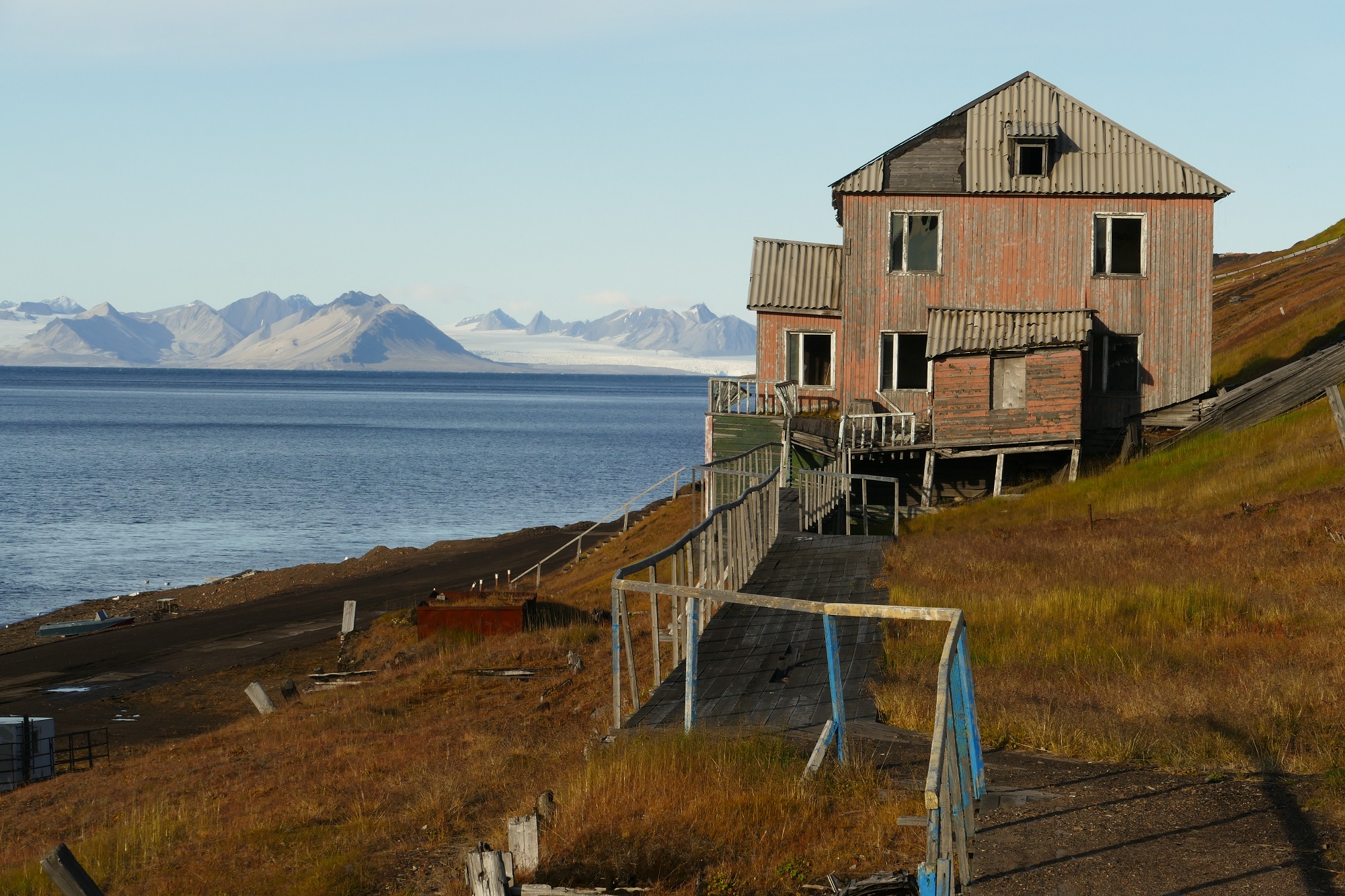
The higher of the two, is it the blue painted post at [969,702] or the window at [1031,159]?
the window at [1031,159]

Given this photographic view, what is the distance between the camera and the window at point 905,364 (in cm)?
3359

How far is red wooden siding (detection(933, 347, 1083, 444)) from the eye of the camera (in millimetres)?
31469

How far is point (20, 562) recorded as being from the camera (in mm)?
51500

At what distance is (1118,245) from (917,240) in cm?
536

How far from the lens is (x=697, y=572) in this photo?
1592 centimetres

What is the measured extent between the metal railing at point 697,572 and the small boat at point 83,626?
79.7 feet

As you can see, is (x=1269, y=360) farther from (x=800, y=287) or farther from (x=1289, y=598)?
(x=1289, y=598)

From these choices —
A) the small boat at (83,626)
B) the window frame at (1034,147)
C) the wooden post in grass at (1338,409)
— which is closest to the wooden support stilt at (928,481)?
the window frame at (1034,147)

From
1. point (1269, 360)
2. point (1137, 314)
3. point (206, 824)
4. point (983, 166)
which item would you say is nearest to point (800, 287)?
point (983, 166)

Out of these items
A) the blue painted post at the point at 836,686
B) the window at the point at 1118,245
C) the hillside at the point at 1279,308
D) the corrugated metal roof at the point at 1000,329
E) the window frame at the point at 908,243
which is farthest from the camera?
the hillside at the point at 1279,308

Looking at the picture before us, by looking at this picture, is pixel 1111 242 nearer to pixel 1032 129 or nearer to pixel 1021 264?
pixel 1021 264

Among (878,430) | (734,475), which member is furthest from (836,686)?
(878,430)

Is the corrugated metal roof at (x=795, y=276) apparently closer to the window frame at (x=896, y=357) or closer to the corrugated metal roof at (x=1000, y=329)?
the window frame at (x=896, y=357)

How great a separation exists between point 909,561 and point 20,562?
45.2 meters
